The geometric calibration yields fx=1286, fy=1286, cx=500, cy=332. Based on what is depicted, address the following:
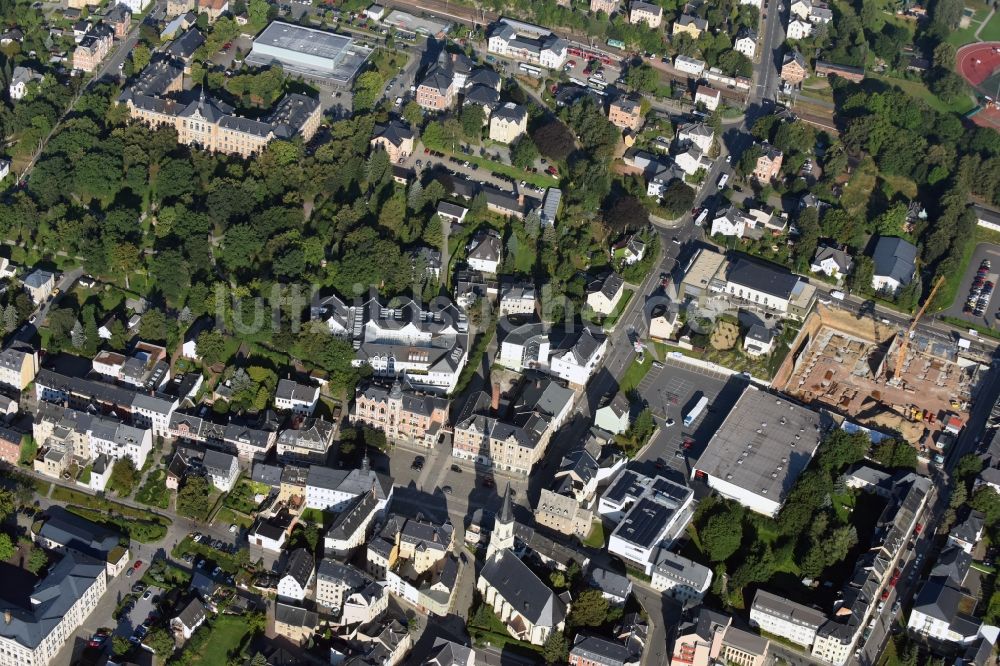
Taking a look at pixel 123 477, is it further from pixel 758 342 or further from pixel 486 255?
pixel 758 342

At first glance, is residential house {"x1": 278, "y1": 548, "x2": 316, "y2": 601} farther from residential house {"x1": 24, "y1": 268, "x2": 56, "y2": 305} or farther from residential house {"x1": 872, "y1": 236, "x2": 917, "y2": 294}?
residential house {"x1": 872, "y1": 236, "x2": 917, "y2": 294}

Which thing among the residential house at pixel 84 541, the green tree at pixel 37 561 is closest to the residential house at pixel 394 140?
the residential house at pixel 84 541

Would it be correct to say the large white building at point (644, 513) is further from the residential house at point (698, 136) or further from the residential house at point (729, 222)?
the residential house at point (698, 136)

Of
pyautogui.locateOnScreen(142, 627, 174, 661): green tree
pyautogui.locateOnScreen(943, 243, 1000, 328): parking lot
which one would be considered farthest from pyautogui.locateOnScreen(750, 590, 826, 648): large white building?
pyautogui.locateOnScreen(943, 243, 1000, 328): parking lot

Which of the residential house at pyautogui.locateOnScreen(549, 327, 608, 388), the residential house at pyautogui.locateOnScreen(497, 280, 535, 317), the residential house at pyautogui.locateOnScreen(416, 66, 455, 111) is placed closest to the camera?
the residential house at pyautogui.locateOnScreen(549, 327, 608, 388)

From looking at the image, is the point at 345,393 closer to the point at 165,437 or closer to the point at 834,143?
the point at 165,437

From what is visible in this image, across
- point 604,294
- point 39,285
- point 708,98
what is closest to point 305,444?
→ point 39,285
